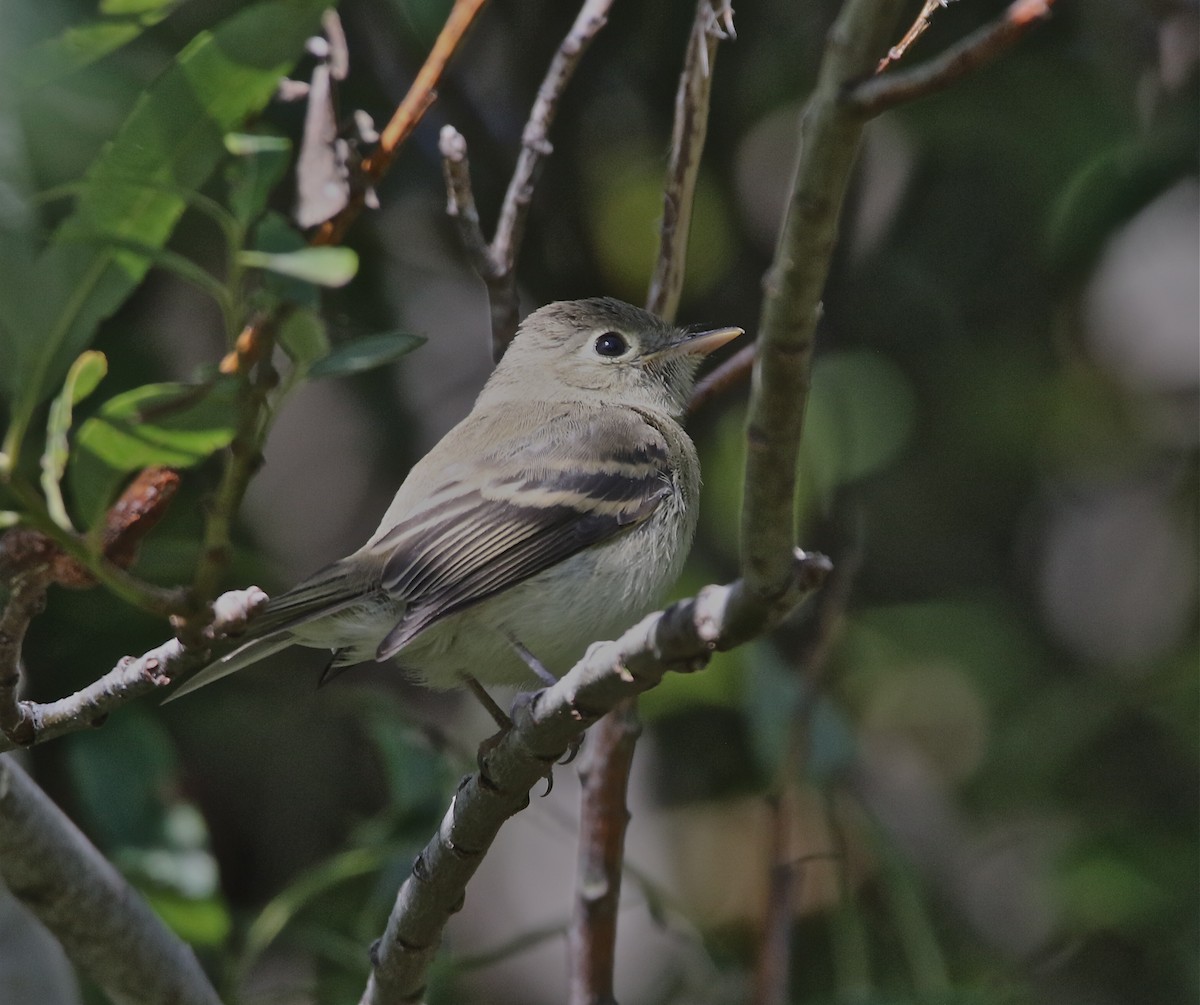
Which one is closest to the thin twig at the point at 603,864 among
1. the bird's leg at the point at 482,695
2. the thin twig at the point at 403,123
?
the bird's leg at the point at 482,695

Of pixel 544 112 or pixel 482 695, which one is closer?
pixel 544 112

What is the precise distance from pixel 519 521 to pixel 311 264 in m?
2.01

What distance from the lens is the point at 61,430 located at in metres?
1.65

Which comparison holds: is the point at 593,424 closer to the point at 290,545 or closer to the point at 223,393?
the point at 290,545

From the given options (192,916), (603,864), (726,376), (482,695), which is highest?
(726,376)

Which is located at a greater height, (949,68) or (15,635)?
(949,68)

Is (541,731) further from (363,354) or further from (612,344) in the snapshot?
(612,344)

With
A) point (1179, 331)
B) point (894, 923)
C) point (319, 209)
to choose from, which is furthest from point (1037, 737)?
point (319, 209)

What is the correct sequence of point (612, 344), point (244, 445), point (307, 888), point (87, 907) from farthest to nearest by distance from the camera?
1. point (612, 344)
2. point (307, 888)
3. point (87, 907)
4. point (244, 445)

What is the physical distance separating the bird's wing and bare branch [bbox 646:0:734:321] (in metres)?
0.49

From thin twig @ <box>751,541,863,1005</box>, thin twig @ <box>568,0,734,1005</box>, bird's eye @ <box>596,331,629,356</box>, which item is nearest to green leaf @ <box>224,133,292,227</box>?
thin twig @ <box>568,0,734,1005</box>

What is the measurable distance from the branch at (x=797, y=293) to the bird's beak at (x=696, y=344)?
254 centimetres

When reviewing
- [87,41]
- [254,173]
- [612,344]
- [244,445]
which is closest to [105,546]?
[244,445]

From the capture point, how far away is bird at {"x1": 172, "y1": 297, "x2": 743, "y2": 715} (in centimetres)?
323
